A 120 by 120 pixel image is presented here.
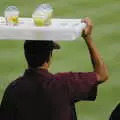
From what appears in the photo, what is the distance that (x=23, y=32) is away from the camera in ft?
11.7

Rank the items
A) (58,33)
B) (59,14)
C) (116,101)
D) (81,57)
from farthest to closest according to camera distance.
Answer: (59,14) → (81,57) → (116,101) → (58,33)

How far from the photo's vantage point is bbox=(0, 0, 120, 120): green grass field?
22.1 feet

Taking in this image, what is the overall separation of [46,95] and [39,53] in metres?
0.28

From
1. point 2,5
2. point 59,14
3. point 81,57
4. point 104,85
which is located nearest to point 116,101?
point 104,85

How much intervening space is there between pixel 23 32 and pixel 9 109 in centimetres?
52

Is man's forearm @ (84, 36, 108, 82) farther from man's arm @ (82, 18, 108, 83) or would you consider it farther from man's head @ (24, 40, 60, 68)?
man's head @ (24, 40, 60, 68)

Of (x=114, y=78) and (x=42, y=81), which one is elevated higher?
(x=114, y=78)

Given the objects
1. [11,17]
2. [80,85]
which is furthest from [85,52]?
[80,85]

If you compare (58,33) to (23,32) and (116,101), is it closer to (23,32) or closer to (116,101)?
(23,32)

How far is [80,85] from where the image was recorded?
11.7 feet

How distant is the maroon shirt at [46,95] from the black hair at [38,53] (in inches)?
2.1

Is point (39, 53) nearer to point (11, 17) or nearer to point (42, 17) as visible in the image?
point (42, 17)

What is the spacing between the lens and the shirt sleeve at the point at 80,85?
355 cm

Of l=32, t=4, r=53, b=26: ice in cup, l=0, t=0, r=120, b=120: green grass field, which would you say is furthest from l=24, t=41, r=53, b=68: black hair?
l=0, t=0, r=120, b=120: green grass field
